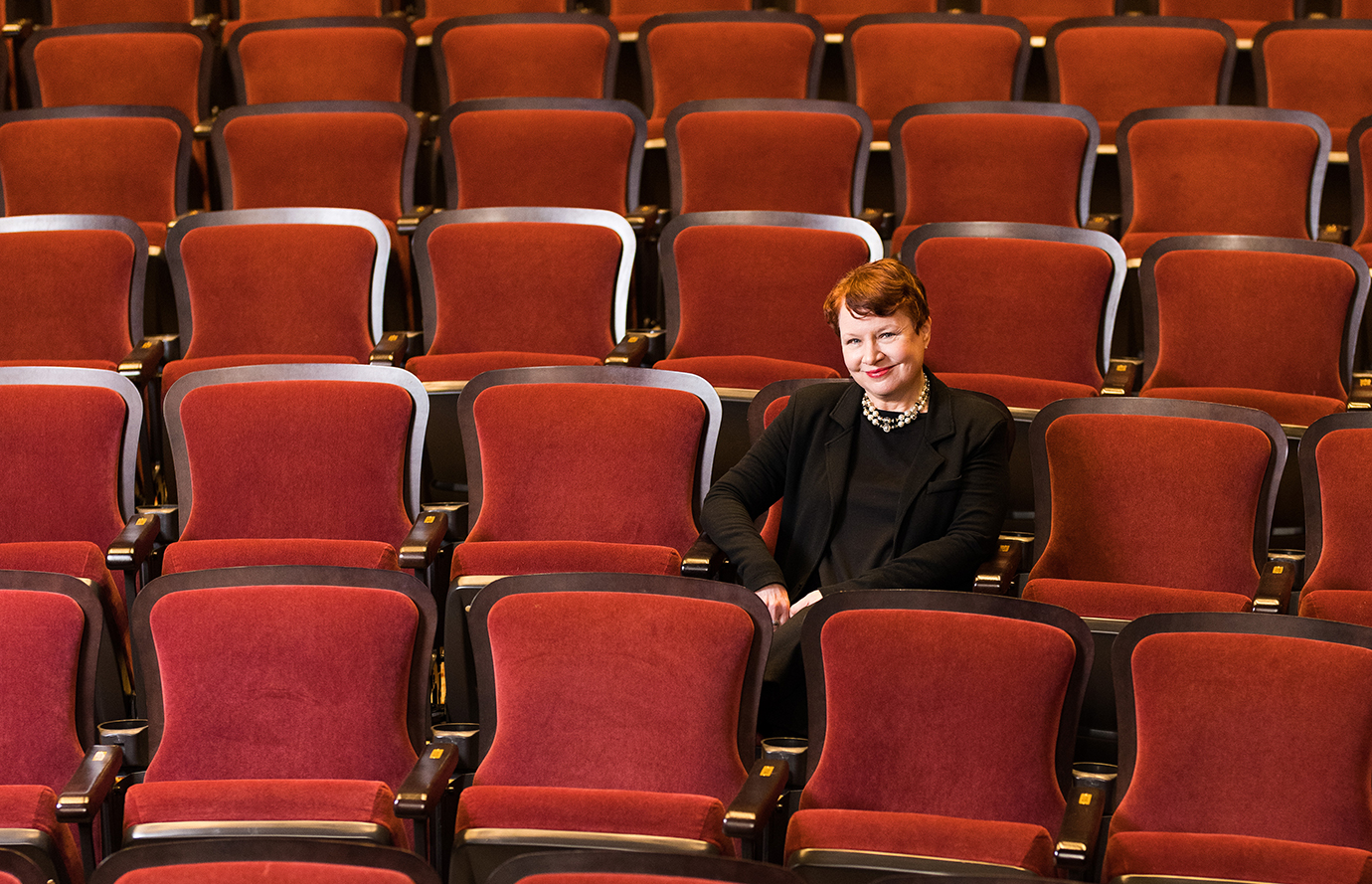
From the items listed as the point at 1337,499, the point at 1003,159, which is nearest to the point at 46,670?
the point at 1337,499

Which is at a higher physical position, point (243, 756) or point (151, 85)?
point (151, 85)

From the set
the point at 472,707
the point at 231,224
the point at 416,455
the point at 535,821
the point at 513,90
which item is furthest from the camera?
the point at 513,90

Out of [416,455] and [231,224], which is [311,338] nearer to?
[231,224]

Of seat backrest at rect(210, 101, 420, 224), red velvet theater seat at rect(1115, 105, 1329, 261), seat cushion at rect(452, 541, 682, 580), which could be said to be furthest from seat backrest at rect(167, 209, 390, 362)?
red velvet theater seat at rect(1115, 105, 1329, 261)

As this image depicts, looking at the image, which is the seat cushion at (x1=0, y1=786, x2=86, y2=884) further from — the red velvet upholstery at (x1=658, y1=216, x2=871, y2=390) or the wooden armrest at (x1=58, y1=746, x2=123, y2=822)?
the red velvet upholstery at (x1=658, y1=216, x2=871, y2=390)

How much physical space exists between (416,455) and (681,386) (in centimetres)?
14

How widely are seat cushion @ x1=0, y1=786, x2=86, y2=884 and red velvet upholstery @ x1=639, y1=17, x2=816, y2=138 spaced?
736mm

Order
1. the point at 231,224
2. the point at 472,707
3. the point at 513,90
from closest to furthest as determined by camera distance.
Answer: the point at 472,707 → the point at 231,224 → the point at 513,90

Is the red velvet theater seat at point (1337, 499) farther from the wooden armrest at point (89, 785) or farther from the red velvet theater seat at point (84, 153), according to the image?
the red velvet theater seat at point (84, 153)

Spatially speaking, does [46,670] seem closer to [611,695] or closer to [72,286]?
[611,695]

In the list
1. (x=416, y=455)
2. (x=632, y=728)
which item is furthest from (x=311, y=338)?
(x=632, y=728)

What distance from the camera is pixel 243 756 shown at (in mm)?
606

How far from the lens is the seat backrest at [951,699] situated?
0.55 metres

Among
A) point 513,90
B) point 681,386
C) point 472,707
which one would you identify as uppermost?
point 513,90
